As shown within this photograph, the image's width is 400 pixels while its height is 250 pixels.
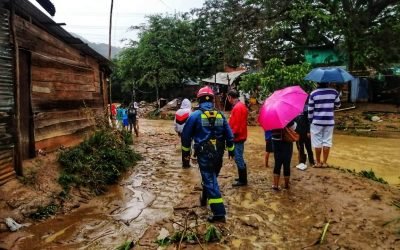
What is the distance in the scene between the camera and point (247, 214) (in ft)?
19.5

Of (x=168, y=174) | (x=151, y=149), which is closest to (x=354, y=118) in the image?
(x=151, y=149)

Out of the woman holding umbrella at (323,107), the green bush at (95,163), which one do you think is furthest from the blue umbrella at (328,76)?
the green bush at (95,163)

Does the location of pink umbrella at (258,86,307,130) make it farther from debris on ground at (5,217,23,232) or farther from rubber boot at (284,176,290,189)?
debris on ground at (5,217,23,232)

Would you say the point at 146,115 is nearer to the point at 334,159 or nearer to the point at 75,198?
the point at 334,159

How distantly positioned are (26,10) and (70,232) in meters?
4.39

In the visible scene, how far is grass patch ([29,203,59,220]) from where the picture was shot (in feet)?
19.2

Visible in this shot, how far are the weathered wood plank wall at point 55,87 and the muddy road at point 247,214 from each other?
6.85 ft

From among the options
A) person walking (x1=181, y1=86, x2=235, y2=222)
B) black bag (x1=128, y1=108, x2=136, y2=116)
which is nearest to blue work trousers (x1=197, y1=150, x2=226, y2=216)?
person walking (x1=181, y1=86, x2=235, y2=222)

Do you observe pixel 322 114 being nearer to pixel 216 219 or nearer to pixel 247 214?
pixel 247 214

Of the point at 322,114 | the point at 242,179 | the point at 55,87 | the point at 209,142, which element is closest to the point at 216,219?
the point at 209,142

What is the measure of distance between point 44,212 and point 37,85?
312 cm

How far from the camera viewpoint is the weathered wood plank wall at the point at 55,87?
7.79 m

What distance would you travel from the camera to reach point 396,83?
22.9 metres

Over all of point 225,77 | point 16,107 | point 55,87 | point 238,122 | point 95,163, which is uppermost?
point 225,77
